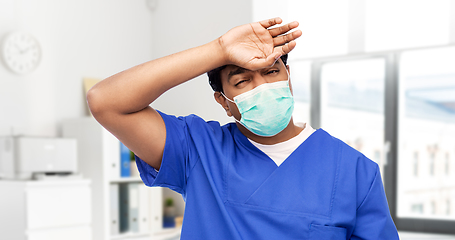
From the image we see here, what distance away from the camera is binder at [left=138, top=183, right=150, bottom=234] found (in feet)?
9.86

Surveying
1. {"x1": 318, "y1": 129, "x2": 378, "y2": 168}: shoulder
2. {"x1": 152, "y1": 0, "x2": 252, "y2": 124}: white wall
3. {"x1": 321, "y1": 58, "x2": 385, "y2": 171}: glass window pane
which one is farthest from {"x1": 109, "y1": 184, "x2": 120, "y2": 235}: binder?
{"x1": 318, "y1": 129, "x2": 378, "y2": 168}: shoulder

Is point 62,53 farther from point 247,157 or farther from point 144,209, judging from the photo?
point 247,157

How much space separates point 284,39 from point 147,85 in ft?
1.10

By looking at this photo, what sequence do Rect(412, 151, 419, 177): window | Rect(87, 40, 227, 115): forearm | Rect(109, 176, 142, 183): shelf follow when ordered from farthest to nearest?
Rect(412, 151, 419, 177): window < Rect(109, 176, 142, 183): shelf < Rect(87, 40, 227, 115): forearm

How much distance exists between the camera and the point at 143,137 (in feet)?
3.01

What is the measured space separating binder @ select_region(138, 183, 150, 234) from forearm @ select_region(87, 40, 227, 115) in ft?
7.16

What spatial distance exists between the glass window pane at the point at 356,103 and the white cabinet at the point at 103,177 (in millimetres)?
1653

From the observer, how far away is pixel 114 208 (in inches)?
113

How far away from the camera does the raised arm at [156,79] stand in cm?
90

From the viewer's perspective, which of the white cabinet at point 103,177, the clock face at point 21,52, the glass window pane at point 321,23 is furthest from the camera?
the glass window pane at point 321,23

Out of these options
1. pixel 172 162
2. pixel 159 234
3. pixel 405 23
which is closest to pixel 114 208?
pixel 159 234

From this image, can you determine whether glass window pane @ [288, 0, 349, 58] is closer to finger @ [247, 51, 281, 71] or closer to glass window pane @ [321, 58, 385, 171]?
glass window pane @ [321, 58, 385, 171]

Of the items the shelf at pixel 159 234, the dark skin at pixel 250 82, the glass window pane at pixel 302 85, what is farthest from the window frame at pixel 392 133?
the dark skin at pixel 250 82

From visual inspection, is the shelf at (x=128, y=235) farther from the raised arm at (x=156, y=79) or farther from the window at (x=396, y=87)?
the raised arm at (x=156, y=79)
